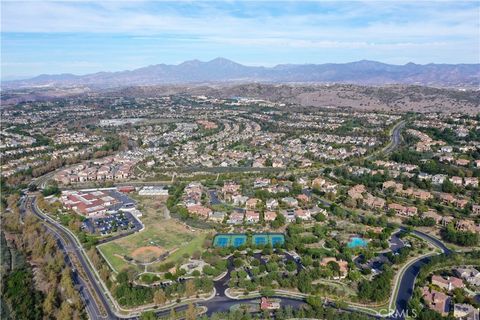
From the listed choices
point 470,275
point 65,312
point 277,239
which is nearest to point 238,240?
point 277,239

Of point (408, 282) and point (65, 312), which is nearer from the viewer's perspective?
point (65, 312)

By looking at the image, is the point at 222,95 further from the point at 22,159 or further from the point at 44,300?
the point at 44,300

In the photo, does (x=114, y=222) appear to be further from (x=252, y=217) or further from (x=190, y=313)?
(x=190, y=313)

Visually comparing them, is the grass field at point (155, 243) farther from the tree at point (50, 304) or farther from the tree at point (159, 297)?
the tree at point (50, 304)

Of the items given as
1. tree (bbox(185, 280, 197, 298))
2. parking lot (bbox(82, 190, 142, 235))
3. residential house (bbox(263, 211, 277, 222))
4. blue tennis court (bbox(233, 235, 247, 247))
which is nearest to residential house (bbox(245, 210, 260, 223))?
residential house (bbox(263, 211, 277, 222))

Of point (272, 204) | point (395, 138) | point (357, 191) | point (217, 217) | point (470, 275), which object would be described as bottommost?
point (470, 275)

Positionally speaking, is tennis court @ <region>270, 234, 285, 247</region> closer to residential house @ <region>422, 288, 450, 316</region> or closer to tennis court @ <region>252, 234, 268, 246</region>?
tennis court @ <region>252, 234, 268, 246</region>

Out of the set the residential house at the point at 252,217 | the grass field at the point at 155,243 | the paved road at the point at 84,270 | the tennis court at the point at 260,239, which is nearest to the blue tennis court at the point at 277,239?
the tennis court at the point at 260,239
